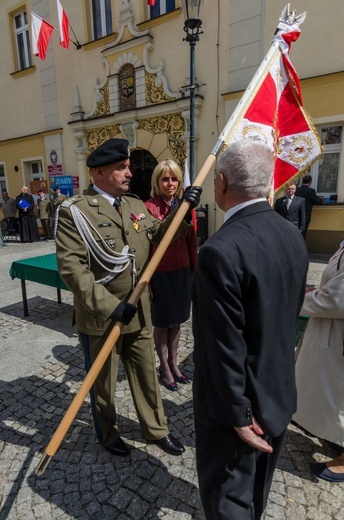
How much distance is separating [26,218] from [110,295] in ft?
34.4

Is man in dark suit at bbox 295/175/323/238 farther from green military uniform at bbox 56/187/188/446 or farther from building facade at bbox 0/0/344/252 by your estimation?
green military uniform at bbox 56/187/188/446

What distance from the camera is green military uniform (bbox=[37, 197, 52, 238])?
38.2ft

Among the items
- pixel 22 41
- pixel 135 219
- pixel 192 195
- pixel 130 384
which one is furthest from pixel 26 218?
pixel 192 195

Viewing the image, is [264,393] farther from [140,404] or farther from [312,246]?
[312,246]

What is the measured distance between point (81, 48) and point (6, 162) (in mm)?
5765


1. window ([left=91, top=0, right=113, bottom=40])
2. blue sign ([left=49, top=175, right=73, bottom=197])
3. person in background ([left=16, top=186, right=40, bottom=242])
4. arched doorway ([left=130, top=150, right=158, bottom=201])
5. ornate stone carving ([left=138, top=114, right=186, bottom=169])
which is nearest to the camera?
ornate stone carving ([left=138, top=114, right=186, bottom=169])

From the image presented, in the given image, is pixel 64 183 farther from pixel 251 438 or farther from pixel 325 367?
pixel 251 438

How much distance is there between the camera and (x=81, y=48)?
10672mm

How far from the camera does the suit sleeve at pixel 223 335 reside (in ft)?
3.70

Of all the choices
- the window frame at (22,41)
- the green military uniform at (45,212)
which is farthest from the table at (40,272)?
the window frame at (22,41)

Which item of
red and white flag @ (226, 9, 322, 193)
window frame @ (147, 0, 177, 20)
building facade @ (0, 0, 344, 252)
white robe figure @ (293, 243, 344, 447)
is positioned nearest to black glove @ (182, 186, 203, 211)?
red and white flag @ (226, 9, 322, 193)

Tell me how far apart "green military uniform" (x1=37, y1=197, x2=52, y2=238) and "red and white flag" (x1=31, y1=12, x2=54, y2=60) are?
4.47 m

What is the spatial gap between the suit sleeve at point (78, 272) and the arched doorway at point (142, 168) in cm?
878

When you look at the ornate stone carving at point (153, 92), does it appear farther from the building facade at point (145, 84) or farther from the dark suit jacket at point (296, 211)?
the dark suit jacket at point (296, 211)
